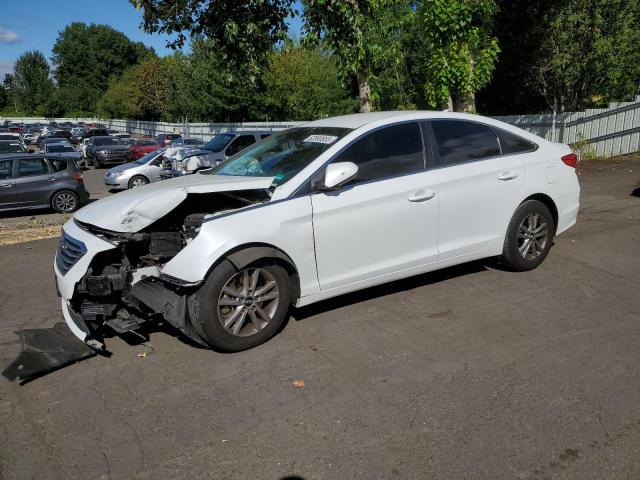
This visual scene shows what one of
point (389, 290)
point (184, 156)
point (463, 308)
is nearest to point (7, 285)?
point (389, 290)

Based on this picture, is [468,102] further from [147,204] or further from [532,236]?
[147,204]

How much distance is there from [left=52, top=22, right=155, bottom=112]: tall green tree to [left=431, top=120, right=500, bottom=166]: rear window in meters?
108

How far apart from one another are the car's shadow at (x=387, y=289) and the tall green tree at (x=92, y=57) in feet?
353

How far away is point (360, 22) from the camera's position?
28.5 ft

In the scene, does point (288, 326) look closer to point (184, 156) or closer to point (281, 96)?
point (184, 156)

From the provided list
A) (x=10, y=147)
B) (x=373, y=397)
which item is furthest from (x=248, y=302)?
(x=10, y=147)

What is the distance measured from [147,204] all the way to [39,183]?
11.5 m

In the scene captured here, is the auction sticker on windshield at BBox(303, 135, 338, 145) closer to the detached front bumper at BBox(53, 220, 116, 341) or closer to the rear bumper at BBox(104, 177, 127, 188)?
the detached front bumper at BBox(53, 220, 116, 341)

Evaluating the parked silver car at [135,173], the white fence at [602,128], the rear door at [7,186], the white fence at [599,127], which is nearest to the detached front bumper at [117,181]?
the parked silver car at [135,173]

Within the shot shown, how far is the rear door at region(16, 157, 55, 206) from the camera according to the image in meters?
14.2

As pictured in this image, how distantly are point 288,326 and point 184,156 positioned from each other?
14.1 meters

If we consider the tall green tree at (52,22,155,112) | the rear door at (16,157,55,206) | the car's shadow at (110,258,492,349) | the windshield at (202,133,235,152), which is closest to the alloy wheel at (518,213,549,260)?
the car's shadow at (110,258,492,349)

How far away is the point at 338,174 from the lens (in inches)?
177

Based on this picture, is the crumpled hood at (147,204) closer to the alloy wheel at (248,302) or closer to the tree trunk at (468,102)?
the alloy wheel at (248,302)
